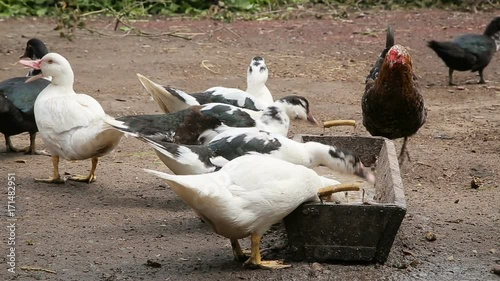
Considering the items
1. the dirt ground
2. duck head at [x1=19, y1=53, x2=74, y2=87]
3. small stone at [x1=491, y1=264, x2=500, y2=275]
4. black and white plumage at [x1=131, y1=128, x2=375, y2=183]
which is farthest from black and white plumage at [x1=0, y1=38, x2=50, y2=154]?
small stone at [x1=491, y1=264, x2=500, y2=275]

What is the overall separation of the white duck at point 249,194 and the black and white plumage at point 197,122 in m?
1.12

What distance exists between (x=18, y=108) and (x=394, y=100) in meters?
3.12

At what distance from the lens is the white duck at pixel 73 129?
21.4ft

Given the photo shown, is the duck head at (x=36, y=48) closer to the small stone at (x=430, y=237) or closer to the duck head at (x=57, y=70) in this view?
the duck head at (x=57, y=70)

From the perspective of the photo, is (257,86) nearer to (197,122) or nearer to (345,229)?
(197,122)

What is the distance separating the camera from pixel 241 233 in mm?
4969

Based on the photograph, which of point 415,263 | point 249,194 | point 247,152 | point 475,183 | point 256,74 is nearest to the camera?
point 249,194

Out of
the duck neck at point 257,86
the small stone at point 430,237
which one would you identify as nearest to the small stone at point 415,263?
the small stone at point 430,237

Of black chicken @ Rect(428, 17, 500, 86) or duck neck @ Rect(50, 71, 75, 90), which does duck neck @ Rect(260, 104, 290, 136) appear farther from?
black chicken @ Rect(428, 17, 500, 86)

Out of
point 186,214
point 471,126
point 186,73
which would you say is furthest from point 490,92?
point 186,214

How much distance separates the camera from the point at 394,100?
23.9 feet

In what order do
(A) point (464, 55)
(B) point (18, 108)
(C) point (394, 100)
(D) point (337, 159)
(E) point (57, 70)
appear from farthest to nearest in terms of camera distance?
(A) point (464, 55), (B) point (18, 108), (C) point (394, 100), (E) point (57, 70), (D) point (337, 159)

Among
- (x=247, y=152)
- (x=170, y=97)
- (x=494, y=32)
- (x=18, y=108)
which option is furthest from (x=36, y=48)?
(x=494, y=32)

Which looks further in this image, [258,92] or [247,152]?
[258,92]
